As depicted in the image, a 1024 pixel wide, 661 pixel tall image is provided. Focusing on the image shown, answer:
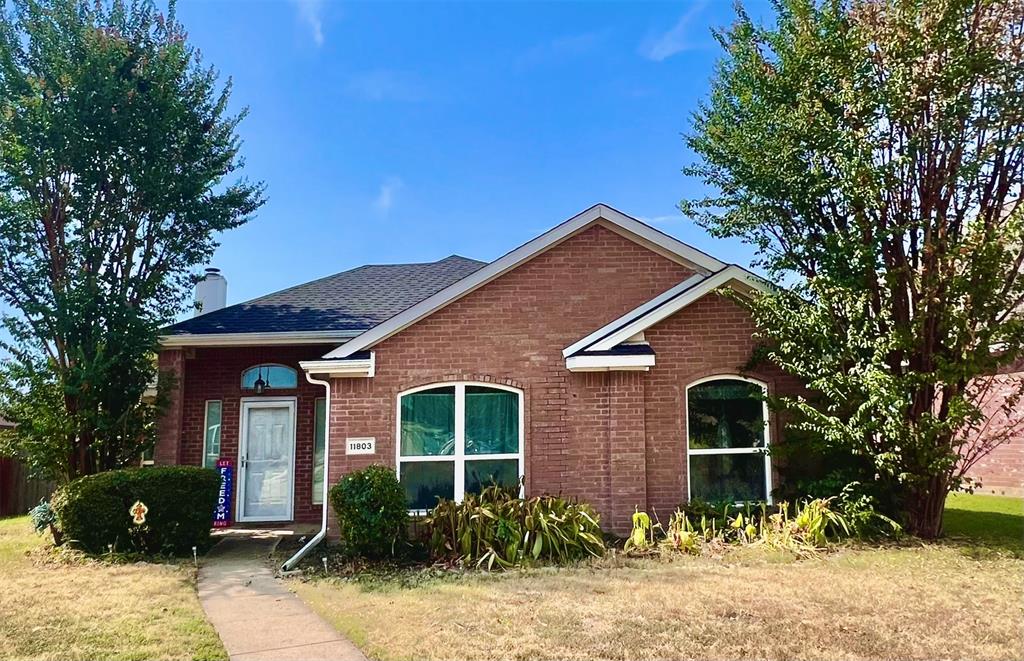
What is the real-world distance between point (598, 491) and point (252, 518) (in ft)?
21.7

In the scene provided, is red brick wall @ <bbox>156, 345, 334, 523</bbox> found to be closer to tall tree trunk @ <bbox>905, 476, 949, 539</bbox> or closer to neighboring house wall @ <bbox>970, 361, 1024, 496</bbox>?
tall tree trunk @ <bbox>905, 476, 949, 539</bbox>

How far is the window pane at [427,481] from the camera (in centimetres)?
1025

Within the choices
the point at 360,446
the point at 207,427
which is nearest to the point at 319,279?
the point at 207,427

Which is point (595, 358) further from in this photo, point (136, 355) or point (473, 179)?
point (473, 179)

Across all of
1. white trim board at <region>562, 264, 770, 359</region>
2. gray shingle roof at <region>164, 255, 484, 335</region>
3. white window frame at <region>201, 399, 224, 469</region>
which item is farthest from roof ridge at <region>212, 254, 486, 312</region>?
white trim board at <region>562, 264, 770, 359</region>

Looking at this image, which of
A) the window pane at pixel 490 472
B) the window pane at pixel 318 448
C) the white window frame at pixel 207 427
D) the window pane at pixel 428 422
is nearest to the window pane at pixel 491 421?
the window pane at pixel 490 472

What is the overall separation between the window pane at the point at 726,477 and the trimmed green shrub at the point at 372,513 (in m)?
4.37

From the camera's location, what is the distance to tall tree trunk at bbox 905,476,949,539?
9.29 meters

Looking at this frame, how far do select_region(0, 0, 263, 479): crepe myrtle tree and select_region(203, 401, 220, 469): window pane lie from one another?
3.97 ft

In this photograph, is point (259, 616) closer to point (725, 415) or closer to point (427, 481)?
point (427, 481)

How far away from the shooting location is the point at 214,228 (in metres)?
12.9

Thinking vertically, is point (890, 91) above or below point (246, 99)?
below

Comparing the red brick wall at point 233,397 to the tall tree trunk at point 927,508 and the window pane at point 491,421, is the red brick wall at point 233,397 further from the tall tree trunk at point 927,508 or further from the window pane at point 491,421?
the tall tree trunk at point 927,508

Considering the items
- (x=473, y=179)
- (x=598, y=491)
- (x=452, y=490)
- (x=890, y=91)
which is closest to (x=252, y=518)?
(x=452, y=490)
